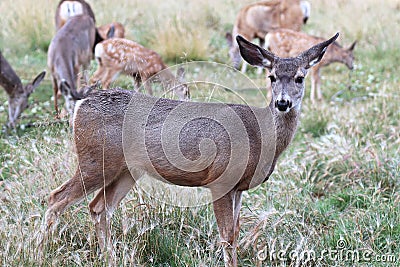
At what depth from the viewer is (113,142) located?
379 centimetres

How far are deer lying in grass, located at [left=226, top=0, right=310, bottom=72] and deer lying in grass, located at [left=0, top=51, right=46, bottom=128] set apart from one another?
4295 mm

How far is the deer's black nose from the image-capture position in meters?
3.70

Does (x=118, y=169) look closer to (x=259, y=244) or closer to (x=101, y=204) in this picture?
(x=101, y=204)

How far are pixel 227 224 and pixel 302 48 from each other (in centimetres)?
525

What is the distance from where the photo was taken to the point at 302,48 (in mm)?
8664

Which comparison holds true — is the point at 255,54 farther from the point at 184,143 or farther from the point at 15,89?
the point at 15,89

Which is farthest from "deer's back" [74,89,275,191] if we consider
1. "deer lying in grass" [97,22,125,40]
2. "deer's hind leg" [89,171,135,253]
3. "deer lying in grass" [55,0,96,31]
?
"deer lying in grass" [55,0,96,31]

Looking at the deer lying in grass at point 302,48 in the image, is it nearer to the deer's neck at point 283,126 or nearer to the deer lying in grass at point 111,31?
the deer lying in grass at point 111,31

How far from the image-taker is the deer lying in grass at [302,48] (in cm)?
847

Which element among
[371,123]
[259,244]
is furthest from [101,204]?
[371,123]

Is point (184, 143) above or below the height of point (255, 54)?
below

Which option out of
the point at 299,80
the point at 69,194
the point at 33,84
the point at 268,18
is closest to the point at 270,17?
the point at 268,18

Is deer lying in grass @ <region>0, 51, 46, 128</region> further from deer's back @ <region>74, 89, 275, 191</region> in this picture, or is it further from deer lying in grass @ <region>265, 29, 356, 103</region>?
deer's back @ <region>74, 89, 275, 191</region>

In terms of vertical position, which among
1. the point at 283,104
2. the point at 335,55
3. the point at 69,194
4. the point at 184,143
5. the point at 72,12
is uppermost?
the point at 283,104
